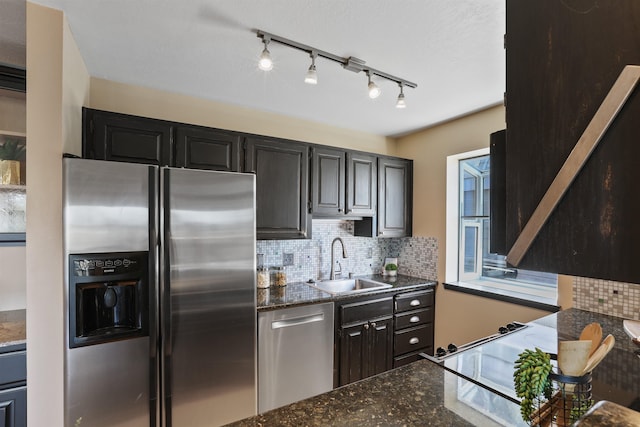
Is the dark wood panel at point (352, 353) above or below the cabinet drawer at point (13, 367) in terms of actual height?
below

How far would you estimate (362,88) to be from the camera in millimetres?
2299

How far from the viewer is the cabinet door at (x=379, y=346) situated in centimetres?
269

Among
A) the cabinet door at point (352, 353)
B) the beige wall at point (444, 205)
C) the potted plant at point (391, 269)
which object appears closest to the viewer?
the cabinet door at point (352, 353)

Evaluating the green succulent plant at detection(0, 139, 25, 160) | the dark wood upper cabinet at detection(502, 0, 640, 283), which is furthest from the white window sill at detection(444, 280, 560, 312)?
the green succulent plant at detection(0, 139, 25, 160)

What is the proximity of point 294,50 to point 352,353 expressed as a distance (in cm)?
230

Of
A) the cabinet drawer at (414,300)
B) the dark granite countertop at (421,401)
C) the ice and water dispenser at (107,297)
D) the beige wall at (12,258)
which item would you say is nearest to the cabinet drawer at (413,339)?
the cabinet drawer at (414,300)

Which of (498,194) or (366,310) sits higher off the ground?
(498,194)

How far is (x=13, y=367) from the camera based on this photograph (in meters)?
1.52

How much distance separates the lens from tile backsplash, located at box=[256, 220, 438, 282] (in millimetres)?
2938

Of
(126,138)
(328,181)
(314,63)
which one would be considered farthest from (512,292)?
(126,138)

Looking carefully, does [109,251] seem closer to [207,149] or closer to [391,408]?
[207,149]

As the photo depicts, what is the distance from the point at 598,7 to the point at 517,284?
2879mm

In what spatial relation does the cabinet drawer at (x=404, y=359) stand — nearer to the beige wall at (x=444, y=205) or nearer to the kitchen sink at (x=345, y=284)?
the beige wall at (x=444, y=205)

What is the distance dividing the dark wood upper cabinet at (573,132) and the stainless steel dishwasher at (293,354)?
193cm
